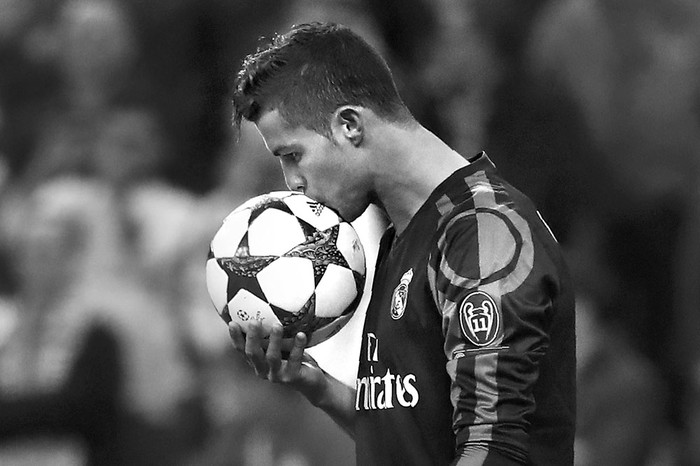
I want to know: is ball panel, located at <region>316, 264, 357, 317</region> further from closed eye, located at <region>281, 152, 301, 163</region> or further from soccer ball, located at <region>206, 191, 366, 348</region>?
closed eye, located at <region>281, 152, 301, 163</region>

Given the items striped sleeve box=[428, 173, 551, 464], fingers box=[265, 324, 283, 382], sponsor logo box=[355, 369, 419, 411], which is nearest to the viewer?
striped sleeve box=[428, 173, 551, 464]

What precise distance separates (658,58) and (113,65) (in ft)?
6.52

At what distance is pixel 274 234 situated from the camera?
6.10 feet

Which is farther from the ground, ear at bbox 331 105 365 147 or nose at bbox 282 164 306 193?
ear at bbox 331 105 365 147

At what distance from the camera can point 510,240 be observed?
1.43m

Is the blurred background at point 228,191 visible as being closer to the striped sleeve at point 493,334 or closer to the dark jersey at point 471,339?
the dark jersey at point 471,339

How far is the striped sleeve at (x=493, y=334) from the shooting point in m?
1.38

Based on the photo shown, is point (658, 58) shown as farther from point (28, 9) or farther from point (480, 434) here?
point (480, 434)

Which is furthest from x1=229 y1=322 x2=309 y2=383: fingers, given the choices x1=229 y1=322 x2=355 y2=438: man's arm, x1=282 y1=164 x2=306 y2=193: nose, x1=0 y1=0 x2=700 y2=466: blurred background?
x1=0 y1=0 x2=700 y2=466: blurred background

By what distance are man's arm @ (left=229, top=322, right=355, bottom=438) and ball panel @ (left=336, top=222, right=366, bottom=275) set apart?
161 mm

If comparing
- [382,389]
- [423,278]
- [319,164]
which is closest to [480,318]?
[423,278]

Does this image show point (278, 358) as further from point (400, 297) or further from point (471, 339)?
point (471, 339)

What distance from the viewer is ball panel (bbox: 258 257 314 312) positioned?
1.80m

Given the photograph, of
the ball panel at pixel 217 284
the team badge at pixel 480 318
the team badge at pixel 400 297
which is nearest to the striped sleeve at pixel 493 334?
the team badge at pixel 480 318
